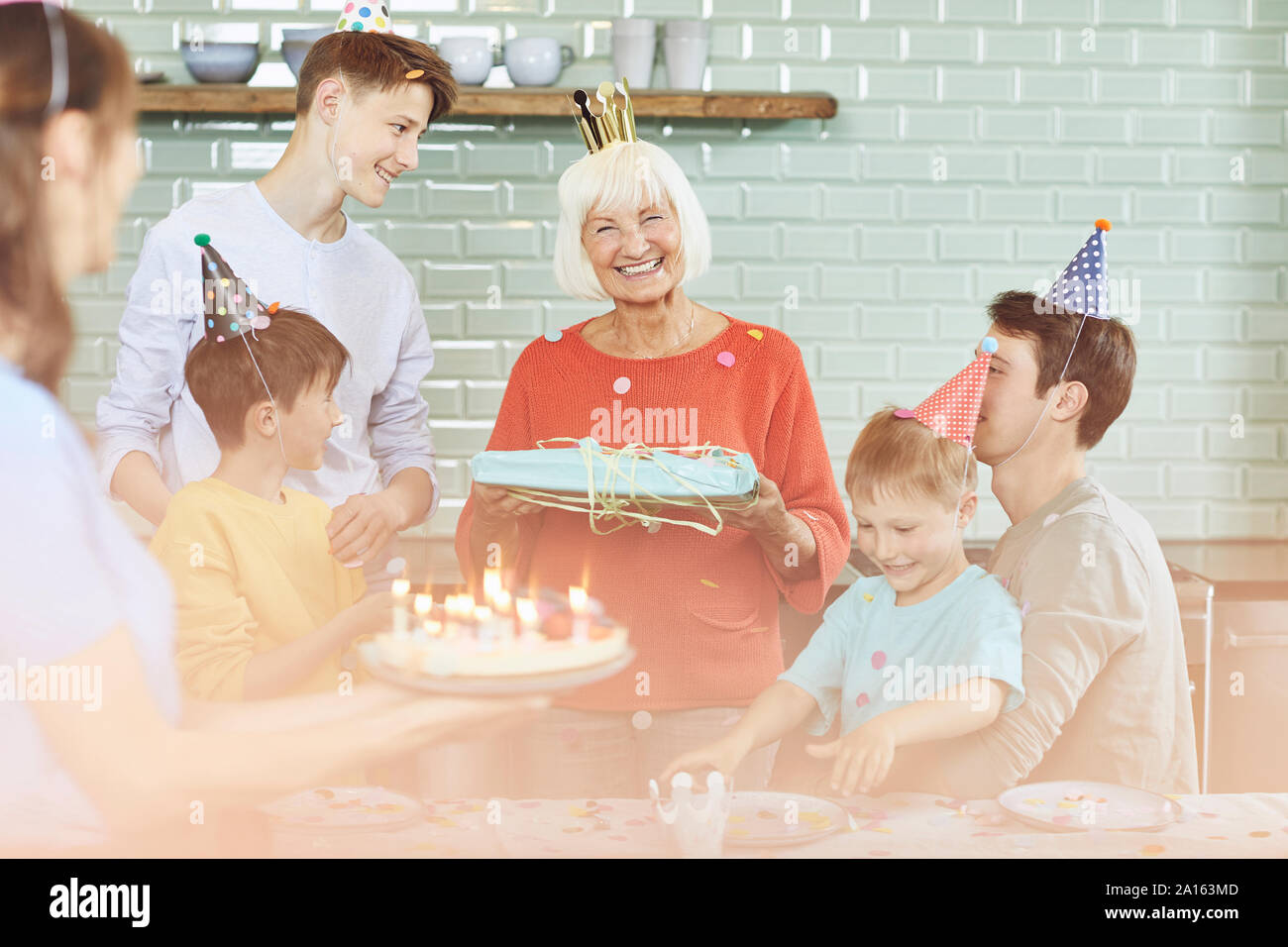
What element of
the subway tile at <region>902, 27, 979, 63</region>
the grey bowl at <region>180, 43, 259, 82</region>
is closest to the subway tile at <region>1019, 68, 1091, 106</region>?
the subway tile at <region>902, 27, 979, 63</region>

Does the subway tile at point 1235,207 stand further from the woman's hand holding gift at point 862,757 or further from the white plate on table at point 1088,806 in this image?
the woman's hand holding gift at point 862,757

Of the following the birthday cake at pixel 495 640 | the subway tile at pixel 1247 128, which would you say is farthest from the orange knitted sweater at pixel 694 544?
the subway tile at pixel 1247 128

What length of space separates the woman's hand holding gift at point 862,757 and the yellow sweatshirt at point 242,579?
1.80 ft

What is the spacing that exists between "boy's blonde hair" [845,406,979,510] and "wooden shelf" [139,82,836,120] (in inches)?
48.0

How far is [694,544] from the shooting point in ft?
5.01

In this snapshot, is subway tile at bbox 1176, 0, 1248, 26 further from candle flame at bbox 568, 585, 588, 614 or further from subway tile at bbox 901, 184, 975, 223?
candle flame at bbox 568, 585, 588, 614

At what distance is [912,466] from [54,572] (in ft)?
2.87

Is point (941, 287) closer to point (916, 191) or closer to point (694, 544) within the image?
point (916, 191)

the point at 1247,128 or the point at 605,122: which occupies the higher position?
the point at 1247,128

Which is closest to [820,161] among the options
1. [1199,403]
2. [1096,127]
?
[1096,127]

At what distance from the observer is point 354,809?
51.5 inches

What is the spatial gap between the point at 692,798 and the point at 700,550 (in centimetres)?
34

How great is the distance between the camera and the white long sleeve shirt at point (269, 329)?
139cm
